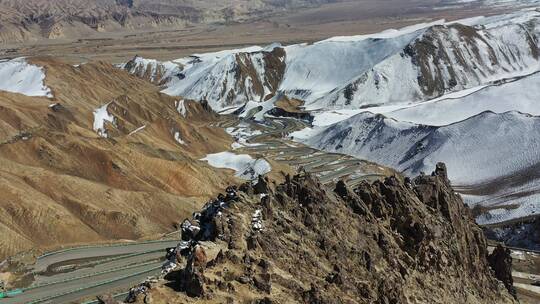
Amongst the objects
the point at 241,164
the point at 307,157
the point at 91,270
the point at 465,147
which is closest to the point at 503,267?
the point at 91,270

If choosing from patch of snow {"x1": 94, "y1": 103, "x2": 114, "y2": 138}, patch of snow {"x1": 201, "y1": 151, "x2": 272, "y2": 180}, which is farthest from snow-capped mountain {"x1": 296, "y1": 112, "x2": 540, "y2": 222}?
patch of snow {"x1": 94, "y1": 103, "x2": 114, "y2": 138}

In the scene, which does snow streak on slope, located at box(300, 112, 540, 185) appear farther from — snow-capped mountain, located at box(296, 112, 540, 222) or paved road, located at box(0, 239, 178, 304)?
paved road, located at box(0, 239, 178, 304)

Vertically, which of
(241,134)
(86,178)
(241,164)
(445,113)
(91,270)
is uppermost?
(91,270)

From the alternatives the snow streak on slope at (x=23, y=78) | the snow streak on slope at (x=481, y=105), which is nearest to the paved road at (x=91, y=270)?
the snow streak on slope at (x=23, y=78)

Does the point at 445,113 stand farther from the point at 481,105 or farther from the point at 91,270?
the point at 91,270

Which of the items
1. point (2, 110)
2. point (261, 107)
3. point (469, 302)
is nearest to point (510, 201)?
point (469, 302)

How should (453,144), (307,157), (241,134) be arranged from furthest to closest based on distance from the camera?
(241,134) → (307,157) → (453,144)
